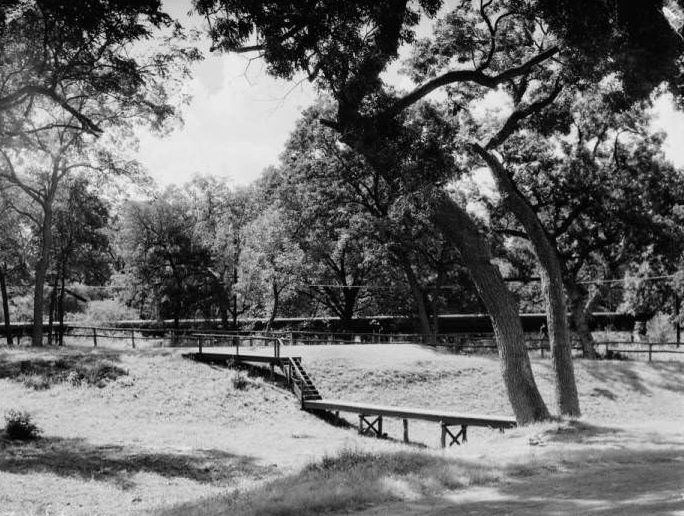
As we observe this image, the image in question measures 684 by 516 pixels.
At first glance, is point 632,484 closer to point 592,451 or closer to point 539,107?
point 592,451

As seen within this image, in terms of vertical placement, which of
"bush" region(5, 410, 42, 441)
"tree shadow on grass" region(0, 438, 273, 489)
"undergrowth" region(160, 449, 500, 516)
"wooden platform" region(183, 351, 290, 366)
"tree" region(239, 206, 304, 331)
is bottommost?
"tree shadow on grass" region(0, 438, 273, 489)

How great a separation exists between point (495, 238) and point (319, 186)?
37.9ft

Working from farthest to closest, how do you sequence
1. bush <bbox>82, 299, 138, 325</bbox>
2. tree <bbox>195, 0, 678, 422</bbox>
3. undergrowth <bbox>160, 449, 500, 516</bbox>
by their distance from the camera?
1. bush <bbox>82, 299, 138, 325</bbox>
2. tree <bbox>195, 0, 678, 422</bbox>
3. undergrowth <bbox>160, 449, 500, 516</bbox>

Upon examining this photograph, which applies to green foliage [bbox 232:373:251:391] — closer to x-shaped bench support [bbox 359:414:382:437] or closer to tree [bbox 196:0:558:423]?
x-shaped bench support [bbox 359:414:382:437]

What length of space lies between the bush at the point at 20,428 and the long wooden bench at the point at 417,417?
10.1 meters

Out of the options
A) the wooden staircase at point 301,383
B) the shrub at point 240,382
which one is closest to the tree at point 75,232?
the shrub at point 240,382

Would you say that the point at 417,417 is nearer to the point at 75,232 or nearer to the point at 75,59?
the point at 75,59

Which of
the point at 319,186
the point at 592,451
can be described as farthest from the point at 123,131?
the point at 592,451

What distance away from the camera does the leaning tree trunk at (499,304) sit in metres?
15.2

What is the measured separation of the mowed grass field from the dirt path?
0.12 feet

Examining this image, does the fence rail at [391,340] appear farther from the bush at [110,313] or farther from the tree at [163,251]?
the bush at [110,313]

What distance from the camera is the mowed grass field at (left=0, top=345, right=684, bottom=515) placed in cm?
880

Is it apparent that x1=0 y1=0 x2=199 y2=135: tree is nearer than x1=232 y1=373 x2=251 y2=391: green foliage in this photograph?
Yes

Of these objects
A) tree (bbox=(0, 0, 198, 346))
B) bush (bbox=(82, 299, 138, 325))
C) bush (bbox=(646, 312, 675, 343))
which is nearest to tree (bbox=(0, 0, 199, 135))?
tree (bbox=(0, 0, 198, 346))
